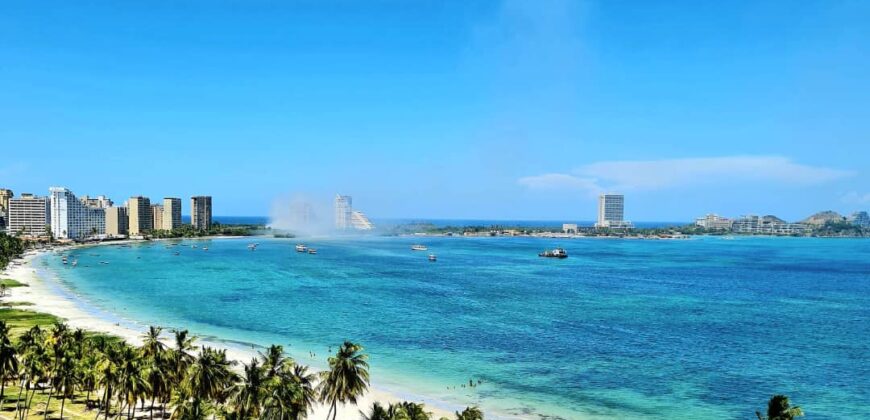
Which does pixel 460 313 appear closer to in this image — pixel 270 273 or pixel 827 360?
pixel 827 360

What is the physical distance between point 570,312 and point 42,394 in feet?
304

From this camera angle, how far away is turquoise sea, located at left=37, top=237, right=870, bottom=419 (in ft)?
229

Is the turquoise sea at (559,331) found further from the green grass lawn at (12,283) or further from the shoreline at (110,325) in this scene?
the green grass lawn at (12,283)

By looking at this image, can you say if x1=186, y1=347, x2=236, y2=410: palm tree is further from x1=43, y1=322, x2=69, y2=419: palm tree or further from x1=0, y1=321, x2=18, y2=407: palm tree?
x1=0, y1=321, x2=18, y2=407: palm tree

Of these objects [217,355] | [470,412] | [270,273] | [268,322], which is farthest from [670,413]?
[270,273]

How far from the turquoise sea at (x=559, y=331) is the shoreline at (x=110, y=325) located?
68.9 inches

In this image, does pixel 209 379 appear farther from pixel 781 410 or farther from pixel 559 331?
pixel 559 331

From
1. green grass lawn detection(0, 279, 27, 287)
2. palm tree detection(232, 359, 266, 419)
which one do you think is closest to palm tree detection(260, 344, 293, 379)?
palm tree detection(232, 359, 266, 419)

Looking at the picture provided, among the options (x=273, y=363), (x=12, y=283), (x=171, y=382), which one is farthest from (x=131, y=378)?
(x=12, y=283)

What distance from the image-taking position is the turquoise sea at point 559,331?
69812 mm

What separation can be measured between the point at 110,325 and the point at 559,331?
245 ft

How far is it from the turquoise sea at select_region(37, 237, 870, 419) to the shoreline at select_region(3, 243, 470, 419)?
1.75 m

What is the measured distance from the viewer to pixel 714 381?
75875 millimetres

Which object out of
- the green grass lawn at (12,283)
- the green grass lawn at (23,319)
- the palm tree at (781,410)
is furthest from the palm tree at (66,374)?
the green grass lawn at (12,283)
